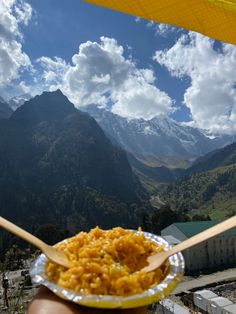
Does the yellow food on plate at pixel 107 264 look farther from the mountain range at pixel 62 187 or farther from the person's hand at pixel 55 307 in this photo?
the mountain range at pixel 62 187

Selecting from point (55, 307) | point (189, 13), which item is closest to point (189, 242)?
point (55, 307)

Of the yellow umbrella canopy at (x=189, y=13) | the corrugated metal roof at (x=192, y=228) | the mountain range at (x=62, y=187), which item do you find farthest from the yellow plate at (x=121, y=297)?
the mountain range at (x=62, y=187)

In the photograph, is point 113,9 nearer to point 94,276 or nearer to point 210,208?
point 94,276

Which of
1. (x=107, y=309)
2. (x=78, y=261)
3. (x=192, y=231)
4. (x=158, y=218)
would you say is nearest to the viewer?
(x=107, y=309)

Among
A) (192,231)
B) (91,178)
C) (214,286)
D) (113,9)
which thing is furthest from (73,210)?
(113,9)

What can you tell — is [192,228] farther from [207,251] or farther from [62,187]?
[62,187]
